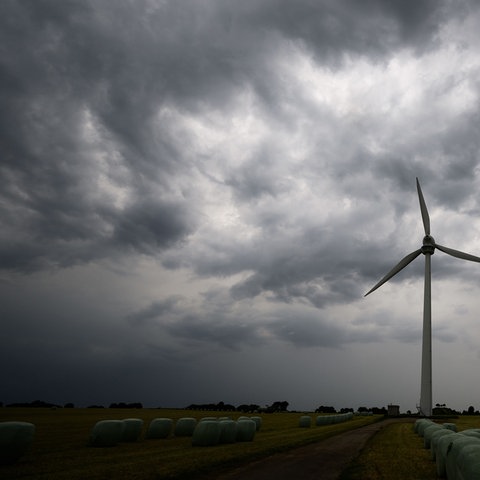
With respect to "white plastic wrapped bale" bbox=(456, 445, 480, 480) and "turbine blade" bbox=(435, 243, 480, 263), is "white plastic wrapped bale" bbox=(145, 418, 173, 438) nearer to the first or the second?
"white plastic wrapped bale" bbox=(456, 445, 480, 480)

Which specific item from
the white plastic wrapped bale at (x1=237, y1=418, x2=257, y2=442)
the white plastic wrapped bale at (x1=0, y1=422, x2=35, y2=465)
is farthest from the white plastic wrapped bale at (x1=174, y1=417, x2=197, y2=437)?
the white plastic wrapped bale at (x1=0, y1=422, x2=35, y2=465)

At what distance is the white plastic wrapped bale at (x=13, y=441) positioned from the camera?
919 inches

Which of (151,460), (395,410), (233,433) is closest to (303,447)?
(233,433)

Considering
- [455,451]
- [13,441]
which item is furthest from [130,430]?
[455,451]

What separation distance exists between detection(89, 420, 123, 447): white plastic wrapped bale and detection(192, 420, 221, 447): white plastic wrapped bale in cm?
603

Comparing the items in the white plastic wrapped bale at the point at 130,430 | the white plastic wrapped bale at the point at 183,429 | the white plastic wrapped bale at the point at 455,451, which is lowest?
the white plastic wrapped bale at the point at 183,429

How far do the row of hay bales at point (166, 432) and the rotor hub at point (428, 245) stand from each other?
75.6 meters

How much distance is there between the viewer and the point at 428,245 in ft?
338

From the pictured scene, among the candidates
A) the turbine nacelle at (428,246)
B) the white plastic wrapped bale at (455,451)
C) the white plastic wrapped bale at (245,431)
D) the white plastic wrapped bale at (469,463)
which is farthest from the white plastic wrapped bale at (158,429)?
the turbine nacelle at (428,246)

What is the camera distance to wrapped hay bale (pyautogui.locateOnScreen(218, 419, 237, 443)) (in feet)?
125

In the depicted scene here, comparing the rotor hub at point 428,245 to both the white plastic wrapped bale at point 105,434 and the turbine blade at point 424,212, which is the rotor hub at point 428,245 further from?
the white plastic wrapped bale at point 105,434

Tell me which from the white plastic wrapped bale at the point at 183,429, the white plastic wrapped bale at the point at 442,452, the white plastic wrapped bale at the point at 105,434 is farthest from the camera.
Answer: the white plastic wrapped bale at the point at 183,429

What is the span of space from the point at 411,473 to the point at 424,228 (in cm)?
9120

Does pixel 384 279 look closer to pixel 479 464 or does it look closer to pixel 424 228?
pixel 424 228
